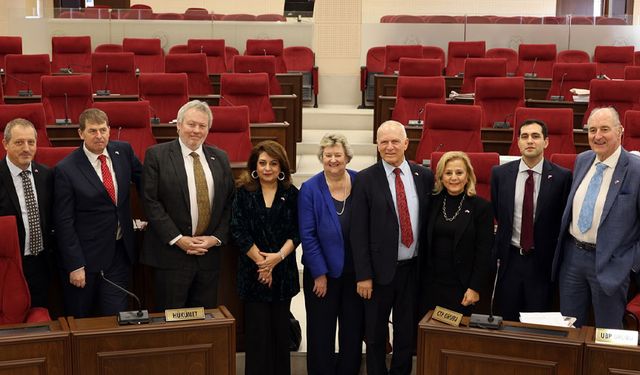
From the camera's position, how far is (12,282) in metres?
3.43

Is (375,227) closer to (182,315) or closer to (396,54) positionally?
(182,315)

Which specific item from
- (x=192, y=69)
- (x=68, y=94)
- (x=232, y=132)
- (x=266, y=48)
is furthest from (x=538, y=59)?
(x=68, y=94)

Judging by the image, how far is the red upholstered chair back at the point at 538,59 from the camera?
10422mm

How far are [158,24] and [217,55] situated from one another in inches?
59.9

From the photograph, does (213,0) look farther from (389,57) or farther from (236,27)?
(389,57)

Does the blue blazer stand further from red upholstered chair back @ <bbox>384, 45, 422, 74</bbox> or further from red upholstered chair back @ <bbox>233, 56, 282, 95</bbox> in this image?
red upholstered chair back @ <bbox>384, 45, 422, 74</bbox>

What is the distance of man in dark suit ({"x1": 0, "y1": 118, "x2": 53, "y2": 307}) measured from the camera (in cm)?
354

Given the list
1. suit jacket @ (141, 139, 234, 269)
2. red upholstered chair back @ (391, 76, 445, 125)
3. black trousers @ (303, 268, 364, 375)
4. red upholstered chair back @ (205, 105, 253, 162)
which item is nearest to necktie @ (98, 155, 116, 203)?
suit jacket @ (141, 139, 234, 269)

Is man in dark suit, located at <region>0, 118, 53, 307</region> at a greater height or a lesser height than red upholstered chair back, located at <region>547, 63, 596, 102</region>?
lesser

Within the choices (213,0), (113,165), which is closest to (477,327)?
(113,165)

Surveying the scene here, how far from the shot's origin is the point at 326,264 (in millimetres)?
3756

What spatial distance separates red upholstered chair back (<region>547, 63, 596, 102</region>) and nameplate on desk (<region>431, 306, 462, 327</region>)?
5763mm

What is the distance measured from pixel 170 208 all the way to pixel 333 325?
3.00 feet

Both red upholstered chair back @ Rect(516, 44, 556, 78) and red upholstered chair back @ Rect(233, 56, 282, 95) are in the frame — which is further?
red upholstered chair back @ Rect(516, 44, 556, 78)
